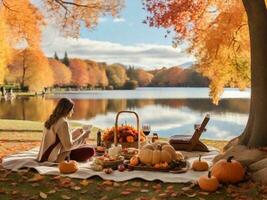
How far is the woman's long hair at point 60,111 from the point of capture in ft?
34.4

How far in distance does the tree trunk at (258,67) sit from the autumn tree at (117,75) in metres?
91.7

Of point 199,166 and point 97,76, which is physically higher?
point 97,76

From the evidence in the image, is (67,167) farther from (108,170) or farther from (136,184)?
(136,184)

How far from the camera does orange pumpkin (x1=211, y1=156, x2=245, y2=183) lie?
29.7 feet

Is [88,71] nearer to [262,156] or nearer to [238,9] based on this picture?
[238,9]

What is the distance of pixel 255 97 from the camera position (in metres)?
11.2

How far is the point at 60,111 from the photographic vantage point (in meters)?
10.5

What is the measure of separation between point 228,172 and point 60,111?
12.3 ft

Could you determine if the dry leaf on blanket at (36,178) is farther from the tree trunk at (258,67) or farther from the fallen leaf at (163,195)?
the tree trunk at (258,67)

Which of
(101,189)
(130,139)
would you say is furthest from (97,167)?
(130,139)

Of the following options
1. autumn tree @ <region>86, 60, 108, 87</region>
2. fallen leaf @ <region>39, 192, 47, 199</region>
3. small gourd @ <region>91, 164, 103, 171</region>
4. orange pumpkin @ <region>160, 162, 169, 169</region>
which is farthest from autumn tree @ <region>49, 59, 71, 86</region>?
fallen leaf @ <region>39, 192, 47, 199</region>

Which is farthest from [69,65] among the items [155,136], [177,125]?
[155,136]

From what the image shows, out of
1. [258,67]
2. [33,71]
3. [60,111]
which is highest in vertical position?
[33,71]

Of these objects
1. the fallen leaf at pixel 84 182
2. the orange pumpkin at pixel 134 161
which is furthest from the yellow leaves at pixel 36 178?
the orange pumpkin at pixel 134 161
